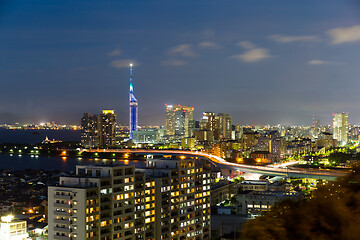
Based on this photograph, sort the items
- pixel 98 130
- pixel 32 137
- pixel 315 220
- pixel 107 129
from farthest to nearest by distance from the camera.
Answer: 1. pixel 32 137
2. pixel 107 129
3. pixel 98 130
4. pixel 315 220

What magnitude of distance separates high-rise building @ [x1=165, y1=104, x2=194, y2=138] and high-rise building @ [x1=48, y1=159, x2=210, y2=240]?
32.1 metres

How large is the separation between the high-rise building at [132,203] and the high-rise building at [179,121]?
105 feet

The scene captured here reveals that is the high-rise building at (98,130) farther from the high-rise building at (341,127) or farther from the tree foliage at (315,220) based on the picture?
the tree foliage at (315,220)

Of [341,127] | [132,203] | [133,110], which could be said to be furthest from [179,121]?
[132,203]

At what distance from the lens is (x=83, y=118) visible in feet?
104

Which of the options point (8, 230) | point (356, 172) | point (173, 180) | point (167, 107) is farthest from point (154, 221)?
point (167, 107)

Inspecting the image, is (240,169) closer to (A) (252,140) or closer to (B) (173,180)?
(B) (173,180)

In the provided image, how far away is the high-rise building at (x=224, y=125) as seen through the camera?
124 ft

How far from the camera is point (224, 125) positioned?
1503 inches

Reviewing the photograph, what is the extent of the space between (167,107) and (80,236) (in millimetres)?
36835

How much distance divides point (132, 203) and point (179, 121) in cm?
3444

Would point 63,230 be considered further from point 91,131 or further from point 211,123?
point 211,123

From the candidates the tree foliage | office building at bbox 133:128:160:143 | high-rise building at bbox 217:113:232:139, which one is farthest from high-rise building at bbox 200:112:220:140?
the tree foliage

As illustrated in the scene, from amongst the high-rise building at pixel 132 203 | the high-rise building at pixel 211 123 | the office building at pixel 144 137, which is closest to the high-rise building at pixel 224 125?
the high-rise building at pixel 211 123
